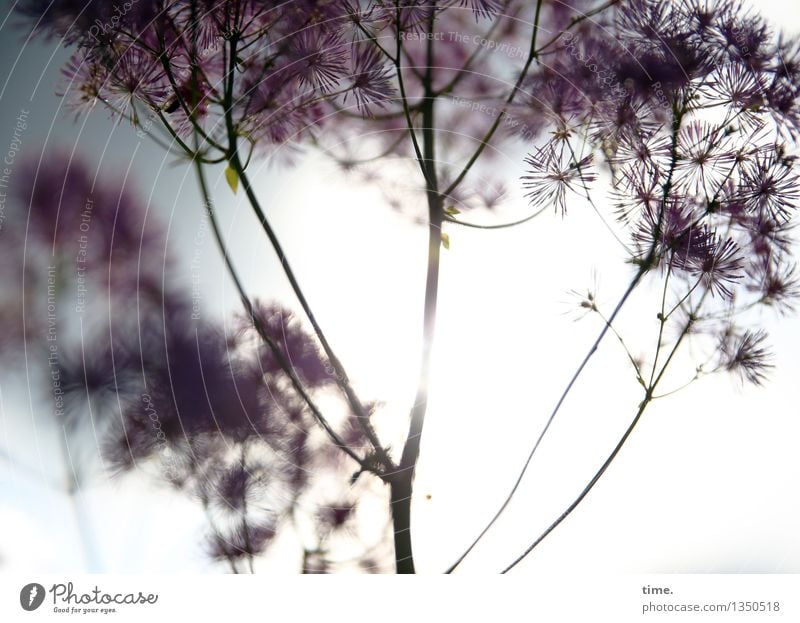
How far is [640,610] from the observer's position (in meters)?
0.41

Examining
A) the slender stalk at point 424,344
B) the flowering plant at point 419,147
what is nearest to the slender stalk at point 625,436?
the flowering plant at point 419,147

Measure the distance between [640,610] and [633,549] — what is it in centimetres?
4

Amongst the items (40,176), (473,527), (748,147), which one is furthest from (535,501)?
(40,176)

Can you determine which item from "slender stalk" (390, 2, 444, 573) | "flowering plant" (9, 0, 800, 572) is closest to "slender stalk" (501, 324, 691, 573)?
"flowering plant" (9, 0, 800, 572)

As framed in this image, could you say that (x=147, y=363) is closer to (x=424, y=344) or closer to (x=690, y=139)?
(x=424, y=344)

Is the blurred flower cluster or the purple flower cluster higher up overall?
the purple flower cluster

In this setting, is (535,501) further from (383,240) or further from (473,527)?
(383,240)

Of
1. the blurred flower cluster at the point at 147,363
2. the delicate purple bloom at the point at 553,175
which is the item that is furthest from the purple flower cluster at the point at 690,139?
the blurred flower cluster at the point at 147,363

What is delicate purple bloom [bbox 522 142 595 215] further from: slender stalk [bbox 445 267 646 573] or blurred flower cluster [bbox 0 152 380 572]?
blurred flower cluster [bbox 0 152 380 572]

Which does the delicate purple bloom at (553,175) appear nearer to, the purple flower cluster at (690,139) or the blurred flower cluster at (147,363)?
the purple flower cluster at (690,139)

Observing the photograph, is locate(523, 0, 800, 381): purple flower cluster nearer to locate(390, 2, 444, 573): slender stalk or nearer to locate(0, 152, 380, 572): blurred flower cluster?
locate(390, 2, 444, 573): slender stalk

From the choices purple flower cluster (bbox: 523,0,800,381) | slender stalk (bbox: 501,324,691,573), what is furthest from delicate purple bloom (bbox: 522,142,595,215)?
slender stalk (bbox: 501,324,691,573)

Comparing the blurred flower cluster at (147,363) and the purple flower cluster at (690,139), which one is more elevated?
the purple flower cluster at (690,139)

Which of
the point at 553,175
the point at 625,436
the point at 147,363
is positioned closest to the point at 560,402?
the point at 625,436
